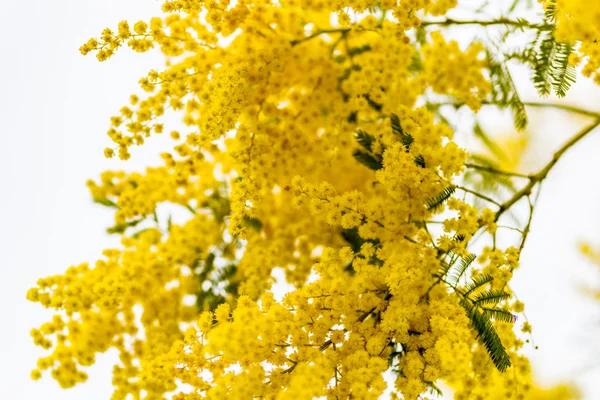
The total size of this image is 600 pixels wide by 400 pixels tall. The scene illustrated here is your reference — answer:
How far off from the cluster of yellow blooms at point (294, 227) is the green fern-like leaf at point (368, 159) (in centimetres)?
3

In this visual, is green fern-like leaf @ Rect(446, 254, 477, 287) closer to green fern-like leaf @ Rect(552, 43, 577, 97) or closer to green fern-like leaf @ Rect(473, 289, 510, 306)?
green fern-like leaf @ Rect(473, 289, 510, 306)

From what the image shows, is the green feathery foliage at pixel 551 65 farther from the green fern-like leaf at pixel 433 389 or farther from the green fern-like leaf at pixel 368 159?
the green fern-like leaf at pixel 433 389

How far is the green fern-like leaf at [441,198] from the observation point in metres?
2.01

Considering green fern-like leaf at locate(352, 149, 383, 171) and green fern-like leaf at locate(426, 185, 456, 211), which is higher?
green fern-like leaf at locate(352, 149, 383, 171)

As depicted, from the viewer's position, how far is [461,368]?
157cm

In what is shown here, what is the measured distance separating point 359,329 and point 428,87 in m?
1.34

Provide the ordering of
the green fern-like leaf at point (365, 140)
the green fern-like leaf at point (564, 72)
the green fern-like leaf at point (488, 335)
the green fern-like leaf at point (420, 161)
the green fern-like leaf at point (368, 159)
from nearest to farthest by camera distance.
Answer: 1. the green fern-like leaf at point (488, 335)
2. the green fern-like leaf at point (420, 161)
3. the green fern-like leaf at point (564, 72)
4. the green fern-like leaf at point (368, 159)
5. the green fern-like leaf at point (365, 140)

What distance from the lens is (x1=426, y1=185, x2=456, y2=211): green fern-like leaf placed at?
2.01 m

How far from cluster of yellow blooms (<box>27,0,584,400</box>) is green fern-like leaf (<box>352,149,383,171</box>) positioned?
0.03m

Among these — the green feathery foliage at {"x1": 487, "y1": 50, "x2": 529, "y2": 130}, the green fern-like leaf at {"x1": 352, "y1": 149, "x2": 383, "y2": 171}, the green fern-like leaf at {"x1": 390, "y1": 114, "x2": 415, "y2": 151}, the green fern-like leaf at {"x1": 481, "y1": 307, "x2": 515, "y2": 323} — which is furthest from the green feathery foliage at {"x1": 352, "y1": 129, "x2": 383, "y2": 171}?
the green fern-like leaf at {"x1": 481, "y1": 307, "x2": 515, "y2": 323}

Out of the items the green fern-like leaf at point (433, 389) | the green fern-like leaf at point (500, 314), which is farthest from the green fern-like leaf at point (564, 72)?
the green fern-like leaf at point (433, 389)

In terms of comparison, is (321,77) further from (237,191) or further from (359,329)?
(359,329)

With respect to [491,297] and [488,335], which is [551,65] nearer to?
[491,297]

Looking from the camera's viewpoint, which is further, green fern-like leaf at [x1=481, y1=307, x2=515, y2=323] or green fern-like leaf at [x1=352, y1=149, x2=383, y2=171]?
green fern-like leaf at [x1=352, y1=149, x2=383, y2=171]
